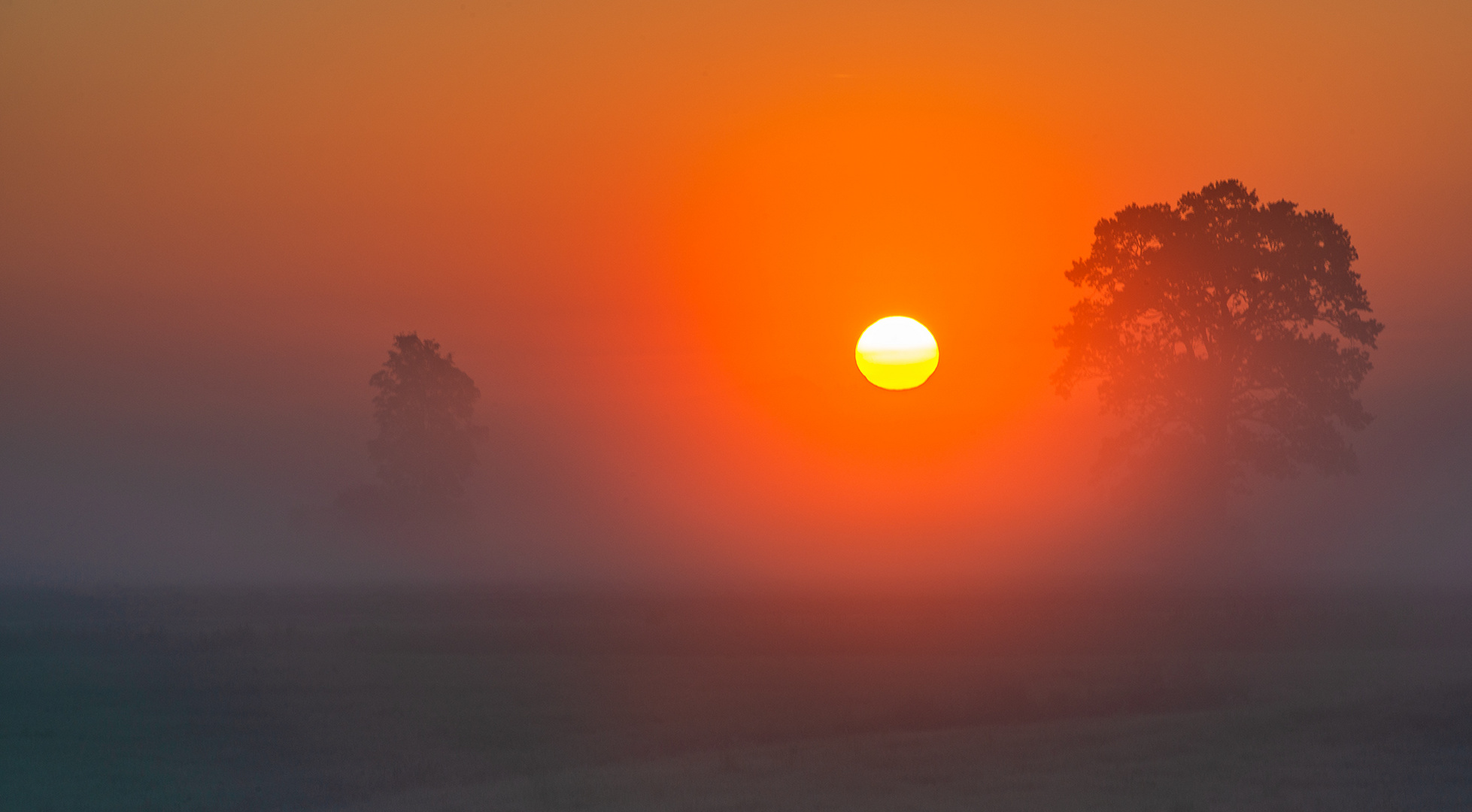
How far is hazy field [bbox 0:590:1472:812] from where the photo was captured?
12422 millimetres

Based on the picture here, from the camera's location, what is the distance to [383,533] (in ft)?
219

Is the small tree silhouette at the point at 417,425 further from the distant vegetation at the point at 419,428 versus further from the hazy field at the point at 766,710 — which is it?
the hazy field at the point at 766,710

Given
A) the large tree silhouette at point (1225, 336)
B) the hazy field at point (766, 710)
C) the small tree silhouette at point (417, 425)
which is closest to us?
the hazy field at point (766, 710)

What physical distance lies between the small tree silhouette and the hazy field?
3850cm

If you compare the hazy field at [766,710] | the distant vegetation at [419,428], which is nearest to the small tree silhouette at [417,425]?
the distant vegetation at [419,428]

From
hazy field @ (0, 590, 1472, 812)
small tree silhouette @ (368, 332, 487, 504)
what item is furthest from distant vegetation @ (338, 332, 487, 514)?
hazy field @ (0, 590, 1472, 812)

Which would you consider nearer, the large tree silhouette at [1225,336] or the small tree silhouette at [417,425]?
the large tree silhouette at [1225,336]

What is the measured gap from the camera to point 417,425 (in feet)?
220

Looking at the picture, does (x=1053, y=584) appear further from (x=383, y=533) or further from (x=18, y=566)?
(x=18, y=566)

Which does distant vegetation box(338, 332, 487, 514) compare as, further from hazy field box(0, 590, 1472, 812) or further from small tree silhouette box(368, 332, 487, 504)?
hazy field box(0, 590, 1472, 812)

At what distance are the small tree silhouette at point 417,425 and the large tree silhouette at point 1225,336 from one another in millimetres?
40981

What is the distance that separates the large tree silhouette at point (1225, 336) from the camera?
113ft

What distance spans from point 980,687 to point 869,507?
156 feet

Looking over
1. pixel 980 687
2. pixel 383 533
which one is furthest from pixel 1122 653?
pixel 383 533
